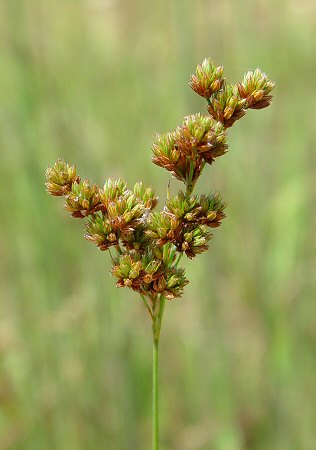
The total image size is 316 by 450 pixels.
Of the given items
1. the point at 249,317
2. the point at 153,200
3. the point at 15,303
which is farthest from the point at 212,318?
the point at 153,200

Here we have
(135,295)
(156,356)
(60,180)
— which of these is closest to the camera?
(156,356)

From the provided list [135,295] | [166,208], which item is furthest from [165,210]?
[135,295]

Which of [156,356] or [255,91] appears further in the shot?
[255,91]

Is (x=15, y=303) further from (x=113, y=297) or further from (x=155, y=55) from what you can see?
(x=155, y=55)

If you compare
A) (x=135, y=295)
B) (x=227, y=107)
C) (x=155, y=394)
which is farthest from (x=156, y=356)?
(x=135, y=295)

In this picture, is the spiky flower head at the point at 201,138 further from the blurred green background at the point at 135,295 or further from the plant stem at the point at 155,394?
the blurred green background at the point at 135,295

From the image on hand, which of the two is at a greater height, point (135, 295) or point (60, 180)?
point (135, 295)

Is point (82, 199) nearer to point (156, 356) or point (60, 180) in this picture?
point (60, 180)

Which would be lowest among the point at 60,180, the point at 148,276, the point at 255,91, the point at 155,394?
the point at 155,394

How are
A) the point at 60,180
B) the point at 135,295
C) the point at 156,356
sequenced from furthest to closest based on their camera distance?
the point at 135,295 → the point at 60,180 → the point at 156,356
